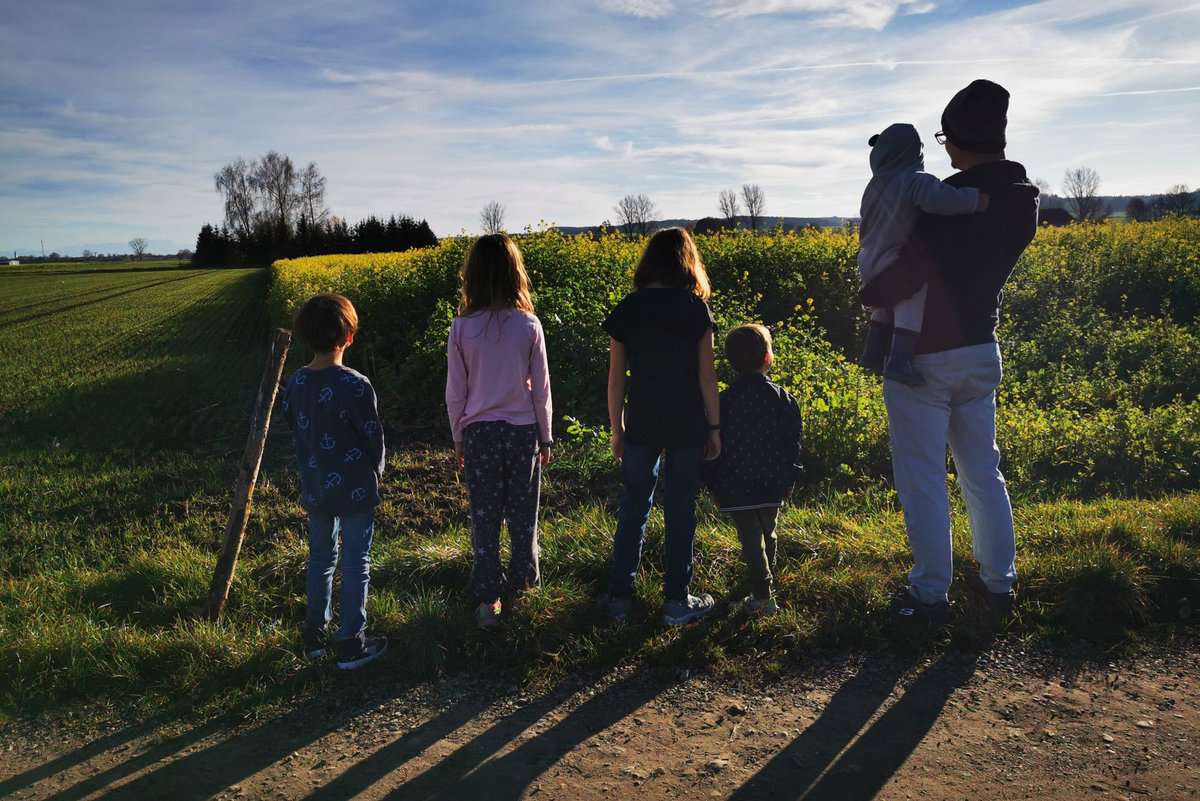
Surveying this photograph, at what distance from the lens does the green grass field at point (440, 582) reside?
3.37 meters

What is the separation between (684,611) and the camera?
3576 mm


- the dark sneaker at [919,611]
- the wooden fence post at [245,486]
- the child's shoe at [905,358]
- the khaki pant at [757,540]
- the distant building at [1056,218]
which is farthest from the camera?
the distant building at [1056,218]

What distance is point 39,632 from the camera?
371 cm

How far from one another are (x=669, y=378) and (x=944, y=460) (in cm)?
108

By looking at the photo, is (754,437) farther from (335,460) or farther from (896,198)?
(335,460)

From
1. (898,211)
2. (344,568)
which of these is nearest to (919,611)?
(898,211)

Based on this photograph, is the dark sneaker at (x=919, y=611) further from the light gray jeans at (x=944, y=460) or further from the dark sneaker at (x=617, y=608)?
the dark sneaker at (x=617, y=608)


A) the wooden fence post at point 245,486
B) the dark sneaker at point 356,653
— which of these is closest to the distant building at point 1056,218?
the wooden fence post at point 245,486

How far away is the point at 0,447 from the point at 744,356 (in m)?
8.44

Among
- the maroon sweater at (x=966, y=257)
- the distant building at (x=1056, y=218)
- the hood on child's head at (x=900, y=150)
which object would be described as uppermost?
the distant building at (x=1056, y=218)

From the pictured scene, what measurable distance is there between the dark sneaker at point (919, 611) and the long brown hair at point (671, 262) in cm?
154

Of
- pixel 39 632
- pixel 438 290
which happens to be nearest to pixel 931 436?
pixel 39 632

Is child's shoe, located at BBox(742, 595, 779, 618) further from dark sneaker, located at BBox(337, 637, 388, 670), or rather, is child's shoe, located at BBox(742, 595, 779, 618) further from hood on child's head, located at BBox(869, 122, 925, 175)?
hood on child's head, located at BBox(869, 122, 925, 175)

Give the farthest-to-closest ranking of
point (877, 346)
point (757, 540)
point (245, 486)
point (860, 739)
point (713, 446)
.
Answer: point (245, 486)
point (757, 540)
point (713, 446)
point (877, 346)
point (860, 739)
